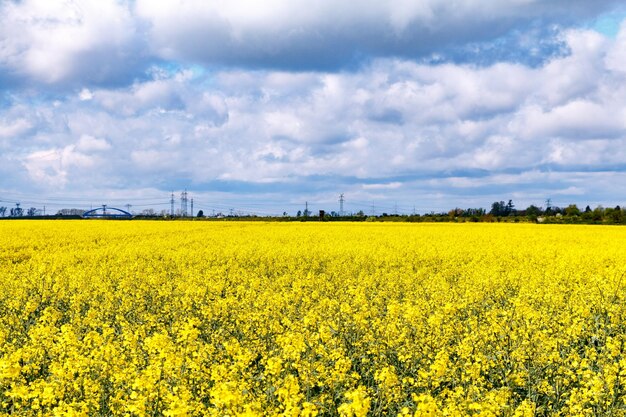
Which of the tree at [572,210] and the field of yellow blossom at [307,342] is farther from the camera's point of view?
the tree at [572,210]

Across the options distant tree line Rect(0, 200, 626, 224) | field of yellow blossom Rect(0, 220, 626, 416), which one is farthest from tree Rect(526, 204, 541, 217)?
field of yellow blossom Rect(0, 220, 626, 416)

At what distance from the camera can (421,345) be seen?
7863 mm

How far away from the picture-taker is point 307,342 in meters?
7.40

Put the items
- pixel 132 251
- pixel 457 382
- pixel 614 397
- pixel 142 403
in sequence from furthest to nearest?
1. pixel 132 251
2. pixel 457 382
3. pixel 614 397
4. pixel 142 403

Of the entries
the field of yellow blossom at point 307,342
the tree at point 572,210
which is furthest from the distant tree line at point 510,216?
the field of yellow blossom at point 307,342

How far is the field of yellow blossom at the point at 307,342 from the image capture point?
5301 millimetres

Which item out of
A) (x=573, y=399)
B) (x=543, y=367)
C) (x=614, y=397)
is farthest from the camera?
(x=543, y=367)

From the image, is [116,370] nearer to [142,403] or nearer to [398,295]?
[142,403]

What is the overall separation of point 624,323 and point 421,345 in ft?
15.8

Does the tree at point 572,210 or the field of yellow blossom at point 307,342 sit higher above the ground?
the tree at point 572,210

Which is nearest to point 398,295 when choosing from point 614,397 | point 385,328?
point 385,328

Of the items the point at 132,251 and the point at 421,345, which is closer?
the point at 421,345

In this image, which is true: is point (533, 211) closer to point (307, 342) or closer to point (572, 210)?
point (572, 210)

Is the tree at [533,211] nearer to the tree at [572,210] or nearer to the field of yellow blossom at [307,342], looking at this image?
the tree at [572,210]
